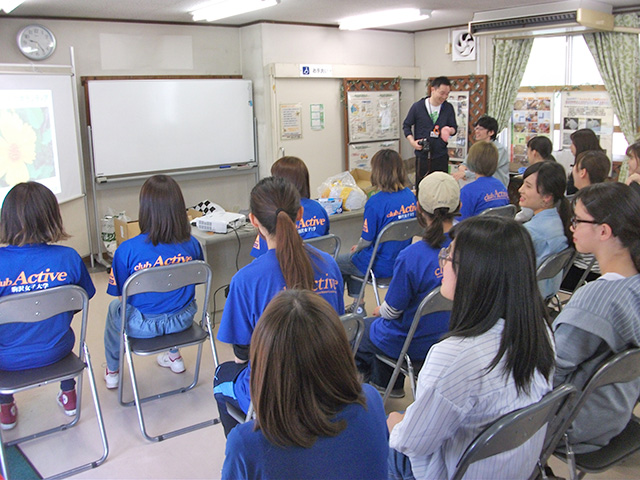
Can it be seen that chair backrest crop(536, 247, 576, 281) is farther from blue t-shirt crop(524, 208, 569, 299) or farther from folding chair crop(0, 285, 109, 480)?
folding chair crop(0, 285, 109, 480)

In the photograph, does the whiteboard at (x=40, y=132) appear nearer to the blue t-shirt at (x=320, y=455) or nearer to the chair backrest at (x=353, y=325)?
the chair backrest at (x=353, y=325)

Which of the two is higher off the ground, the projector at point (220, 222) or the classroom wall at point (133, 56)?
the classroom wall at point (133, 56)

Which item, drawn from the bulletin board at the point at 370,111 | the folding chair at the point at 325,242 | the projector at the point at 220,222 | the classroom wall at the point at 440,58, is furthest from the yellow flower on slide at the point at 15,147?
the classroom wall at the point at 440,58

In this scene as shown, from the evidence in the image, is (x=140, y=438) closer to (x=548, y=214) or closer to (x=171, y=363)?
(x=171, y=363)

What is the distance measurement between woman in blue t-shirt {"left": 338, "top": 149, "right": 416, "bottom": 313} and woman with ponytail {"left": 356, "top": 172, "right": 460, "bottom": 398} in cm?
93

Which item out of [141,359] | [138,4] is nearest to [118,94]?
[138,4]

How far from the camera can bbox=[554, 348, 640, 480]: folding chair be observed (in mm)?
1547

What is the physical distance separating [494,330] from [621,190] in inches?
36.0

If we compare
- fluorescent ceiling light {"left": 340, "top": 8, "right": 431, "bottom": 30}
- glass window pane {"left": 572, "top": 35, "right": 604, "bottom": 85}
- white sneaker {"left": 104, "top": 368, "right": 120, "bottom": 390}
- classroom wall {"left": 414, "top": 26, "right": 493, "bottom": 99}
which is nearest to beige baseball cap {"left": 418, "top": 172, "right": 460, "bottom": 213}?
white sneaker {"left": 104, "top": 368, "right": 120, "bottom": 390}

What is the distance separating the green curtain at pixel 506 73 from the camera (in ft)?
21.0

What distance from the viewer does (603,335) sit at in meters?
1.64

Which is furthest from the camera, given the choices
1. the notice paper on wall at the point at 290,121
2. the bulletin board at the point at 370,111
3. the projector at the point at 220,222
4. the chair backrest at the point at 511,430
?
the bulletin board at the point at 370,111

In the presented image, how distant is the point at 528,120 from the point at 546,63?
62 cm

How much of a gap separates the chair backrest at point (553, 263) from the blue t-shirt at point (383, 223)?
Result: 96 centimetres
